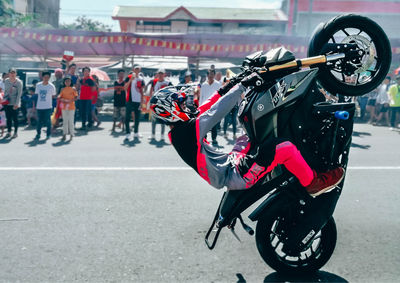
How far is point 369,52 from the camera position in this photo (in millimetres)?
3844

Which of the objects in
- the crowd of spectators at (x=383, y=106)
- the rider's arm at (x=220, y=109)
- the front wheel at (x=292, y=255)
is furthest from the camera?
the crowd of spectators at (x=383, y=106)

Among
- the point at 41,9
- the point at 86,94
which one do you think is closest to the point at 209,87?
the point at 86,94

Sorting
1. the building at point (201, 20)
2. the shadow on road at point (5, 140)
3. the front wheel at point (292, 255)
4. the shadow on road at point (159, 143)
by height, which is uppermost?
the building at point (201, 20)

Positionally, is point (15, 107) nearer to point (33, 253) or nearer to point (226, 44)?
point (33, 253)

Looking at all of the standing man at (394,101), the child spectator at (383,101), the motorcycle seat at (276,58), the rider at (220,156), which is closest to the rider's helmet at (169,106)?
the rider at (220,156)

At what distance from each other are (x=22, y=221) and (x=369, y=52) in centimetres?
422

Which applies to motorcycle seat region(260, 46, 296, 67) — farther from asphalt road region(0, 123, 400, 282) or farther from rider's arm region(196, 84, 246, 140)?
asphalt road region(0, 123, 400, 282)

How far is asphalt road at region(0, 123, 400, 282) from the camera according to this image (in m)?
3.73

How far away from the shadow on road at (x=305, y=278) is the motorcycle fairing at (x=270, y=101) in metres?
1.19

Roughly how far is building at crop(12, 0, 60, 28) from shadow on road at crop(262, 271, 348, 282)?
41.6 m

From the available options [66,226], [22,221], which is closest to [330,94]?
[66,226]

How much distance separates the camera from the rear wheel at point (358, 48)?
374 cm

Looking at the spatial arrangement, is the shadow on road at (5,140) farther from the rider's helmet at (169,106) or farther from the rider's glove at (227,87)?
the rider's glove at (227,87)

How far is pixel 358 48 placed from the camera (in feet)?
12.4
